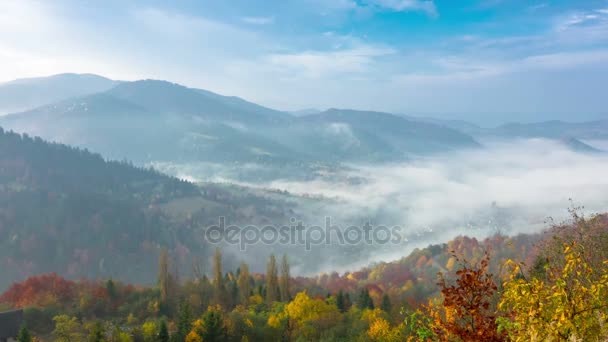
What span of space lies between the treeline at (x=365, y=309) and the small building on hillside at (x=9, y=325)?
15.7 feet

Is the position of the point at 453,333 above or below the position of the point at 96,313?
above

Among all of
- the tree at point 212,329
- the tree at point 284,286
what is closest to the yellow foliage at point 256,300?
the tree at point 284,286

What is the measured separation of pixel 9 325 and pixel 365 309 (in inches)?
2074

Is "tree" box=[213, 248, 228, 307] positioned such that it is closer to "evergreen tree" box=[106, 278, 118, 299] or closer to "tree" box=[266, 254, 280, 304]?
"tree" box=[266, 254, 280, 304]

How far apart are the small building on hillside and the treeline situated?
4.77m

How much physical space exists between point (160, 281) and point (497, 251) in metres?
154

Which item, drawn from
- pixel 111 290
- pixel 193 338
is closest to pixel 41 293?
pixel 111 290

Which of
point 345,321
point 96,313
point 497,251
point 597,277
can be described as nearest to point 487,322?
point 597,277

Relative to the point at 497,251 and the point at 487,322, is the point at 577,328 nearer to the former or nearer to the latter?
the point at 487,322

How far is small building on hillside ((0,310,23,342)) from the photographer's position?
6016 centimetres

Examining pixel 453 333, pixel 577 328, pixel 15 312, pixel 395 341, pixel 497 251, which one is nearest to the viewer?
pixel 577 328

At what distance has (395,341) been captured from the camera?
169 ft

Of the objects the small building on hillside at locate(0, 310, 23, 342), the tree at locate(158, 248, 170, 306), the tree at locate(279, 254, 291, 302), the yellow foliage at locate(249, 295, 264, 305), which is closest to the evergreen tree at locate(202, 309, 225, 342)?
the small building on hillside at locate(0, 310, 23, 342)

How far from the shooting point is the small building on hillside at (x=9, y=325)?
60.2 meters
